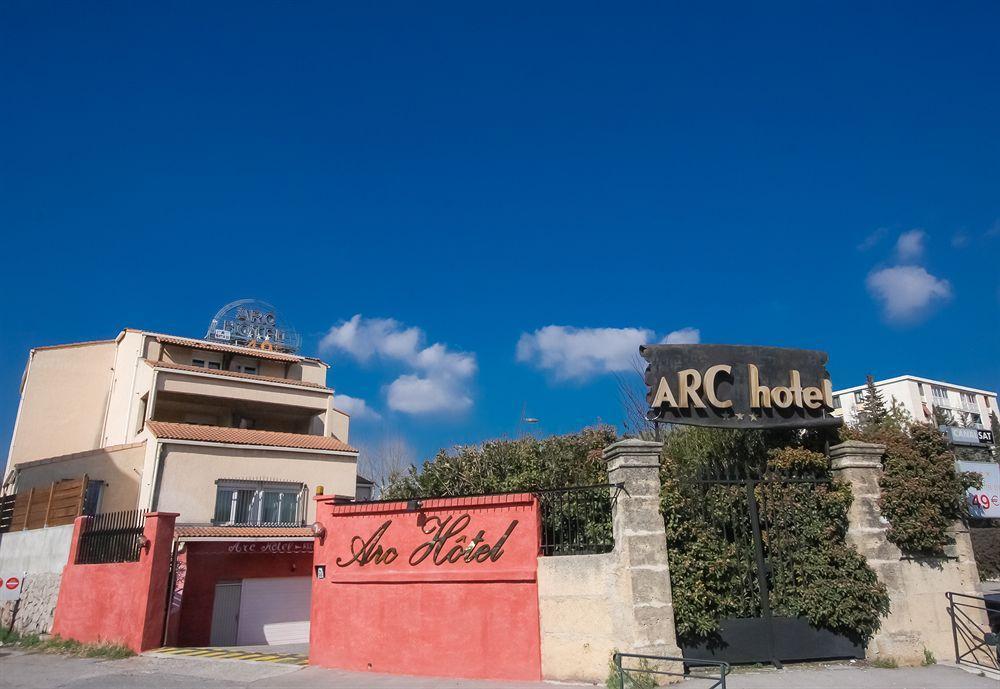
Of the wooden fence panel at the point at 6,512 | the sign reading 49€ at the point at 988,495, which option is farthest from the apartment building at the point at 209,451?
the sign reading 49€ at the point at 988,495

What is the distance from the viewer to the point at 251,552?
20047mm

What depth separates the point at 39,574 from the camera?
18828 millimetres

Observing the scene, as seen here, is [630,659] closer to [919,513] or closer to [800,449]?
[800,449]

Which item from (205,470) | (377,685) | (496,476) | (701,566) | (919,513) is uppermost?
(205,470)

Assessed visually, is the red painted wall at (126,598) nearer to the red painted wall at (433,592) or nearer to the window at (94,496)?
the red painted wall at (433,592)

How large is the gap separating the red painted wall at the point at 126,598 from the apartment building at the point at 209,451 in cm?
142

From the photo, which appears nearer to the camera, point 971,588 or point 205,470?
point 971,588

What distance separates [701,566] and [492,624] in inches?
131

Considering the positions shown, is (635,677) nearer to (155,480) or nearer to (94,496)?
(155,480)

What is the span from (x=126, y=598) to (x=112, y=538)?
6.40 ft

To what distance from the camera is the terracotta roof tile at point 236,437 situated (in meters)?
24.4

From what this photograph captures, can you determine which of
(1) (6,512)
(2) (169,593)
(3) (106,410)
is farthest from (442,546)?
(3) (106,410)

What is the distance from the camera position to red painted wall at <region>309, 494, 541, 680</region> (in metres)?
10.1

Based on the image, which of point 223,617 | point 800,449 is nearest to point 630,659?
point 800,449
